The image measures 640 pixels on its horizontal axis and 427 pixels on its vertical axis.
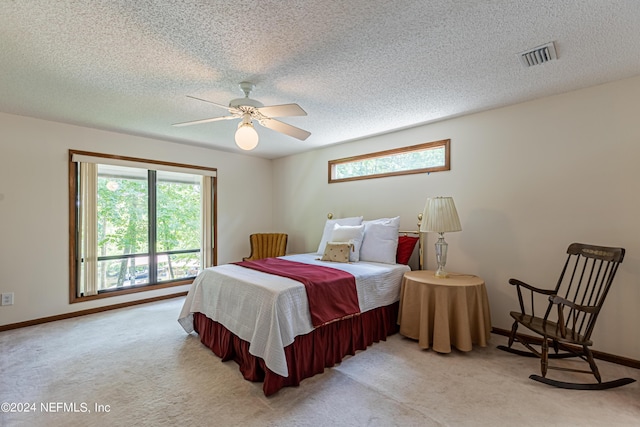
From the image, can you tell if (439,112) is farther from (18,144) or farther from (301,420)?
(18,144)

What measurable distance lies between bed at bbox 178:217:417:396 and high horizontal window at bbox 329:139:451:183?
0.86 m

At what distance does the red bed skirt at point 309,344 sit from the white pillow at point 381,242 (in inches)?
22.8

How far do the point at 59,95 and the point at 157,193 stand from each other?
1.85 metres

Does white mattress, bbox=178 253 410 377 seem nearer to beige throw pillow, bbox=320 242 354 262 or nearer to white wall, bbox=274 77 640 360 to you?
beige throw pillow, bbox=320 242 354 262

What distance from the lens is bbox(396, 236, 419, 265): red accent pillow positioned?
11.2 ft

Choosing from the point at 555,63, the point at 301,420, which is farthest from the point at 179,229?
the point at 555,63

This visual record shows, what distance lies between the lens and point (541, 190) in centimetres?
279

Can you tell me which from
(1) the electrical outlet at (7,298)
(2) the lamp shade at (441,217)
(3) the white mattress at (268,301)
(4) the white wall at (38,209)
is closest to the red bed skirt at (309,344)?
(3) the white mattress at (268,301)

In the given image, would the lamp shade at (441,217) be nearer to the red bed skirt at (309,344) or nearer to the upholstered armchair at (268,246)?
the red bed skirt at (309,344)

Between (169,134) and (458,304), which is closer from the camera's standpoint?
(458,304)

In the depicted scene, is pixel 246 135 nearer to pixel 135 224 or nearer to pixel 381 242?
pixel 381 242

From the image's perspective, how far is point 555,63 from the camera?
2.17 meters

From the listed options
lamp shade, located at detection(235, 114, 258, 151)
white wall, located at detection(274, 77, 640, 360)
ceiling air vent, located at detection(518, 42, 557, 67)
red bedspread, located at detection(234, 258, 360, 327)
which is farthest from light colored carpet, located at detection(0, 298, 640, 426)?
ceiling air vent, located at detection(518, 42, 557, 67)

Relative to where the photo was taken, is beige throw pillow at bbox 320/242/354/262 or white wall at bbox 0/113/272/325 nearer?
white wall at bbox 0/113/272/325
